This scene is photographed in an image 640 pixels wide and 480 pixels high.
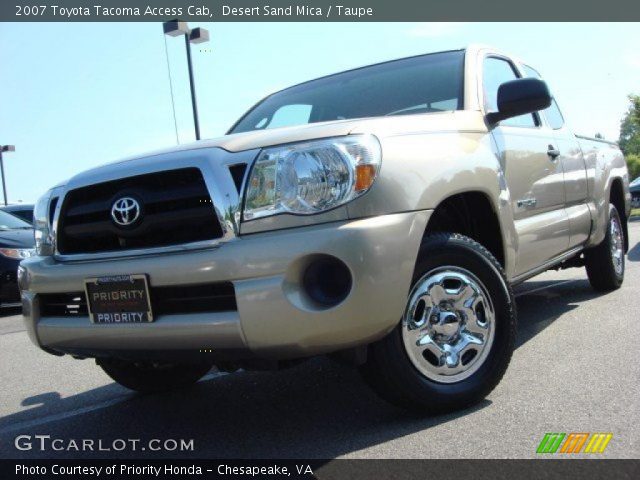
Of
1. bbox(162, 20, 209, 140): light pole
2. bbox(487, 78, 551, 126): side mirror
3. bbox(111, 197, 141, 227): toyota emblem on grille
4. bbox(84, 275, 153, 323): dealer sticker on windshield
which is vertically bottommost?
bbox(84, 275, 153, 323): dealer sticker on windshield

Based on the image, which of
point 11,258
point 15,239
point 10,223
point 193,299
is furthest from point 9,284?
point 193,299

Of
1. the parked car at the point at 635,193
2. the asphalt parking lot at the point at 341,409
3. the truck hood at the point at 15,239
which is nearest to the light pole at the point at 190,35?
the truck hood at the point at 15,239

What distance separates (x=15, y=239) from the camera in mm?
8430

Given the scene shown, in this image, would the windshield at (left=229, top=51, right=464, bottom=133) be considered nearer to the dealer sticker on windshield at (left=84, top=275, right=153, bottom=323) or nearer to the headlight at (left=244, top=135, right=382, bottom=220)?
the headlight at (left=244, top=135, right=382, bottom=220)

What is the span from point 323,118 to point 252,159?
1427 millimetres

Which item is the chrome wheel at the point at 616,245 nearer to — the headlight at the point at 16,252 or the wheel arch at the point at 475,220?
the wheel arch at the point at 475,220

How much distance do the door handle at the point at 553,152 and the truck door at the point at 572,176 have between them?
0.02 meters

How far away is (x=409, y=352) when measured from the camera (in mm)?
2697

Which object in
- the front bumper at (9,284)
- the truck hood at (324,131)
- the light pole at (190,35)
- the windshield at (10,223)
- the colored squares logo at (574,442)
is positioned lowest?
the front bumper at (9,284)

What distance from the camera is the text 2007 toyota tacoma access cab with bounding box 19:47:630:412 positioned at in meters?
2.42

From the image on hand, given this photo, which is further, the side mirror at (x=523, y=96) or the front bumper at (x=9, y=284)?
the front bumper at (x=9, y=284)

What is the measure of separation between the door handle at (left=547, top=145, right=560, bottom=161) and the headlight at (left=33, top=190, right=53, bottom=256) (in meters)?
2.96

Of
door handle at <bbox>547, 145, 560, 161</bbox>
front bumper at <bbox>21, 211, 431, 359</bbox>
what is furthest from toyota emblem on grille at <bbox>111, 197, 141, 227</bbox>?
door handle at <bbox>547, 145, 560, 161</bbox>

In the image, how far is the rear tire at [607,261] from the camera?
217 inches
